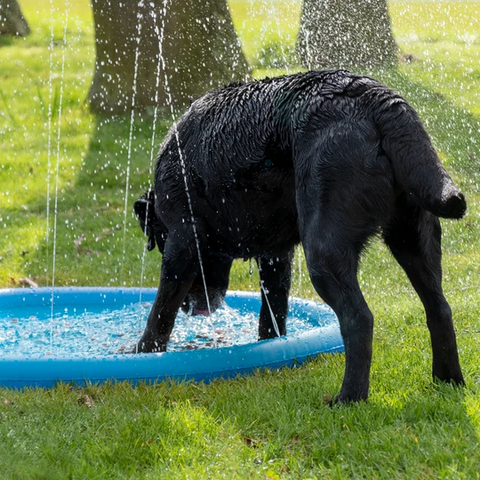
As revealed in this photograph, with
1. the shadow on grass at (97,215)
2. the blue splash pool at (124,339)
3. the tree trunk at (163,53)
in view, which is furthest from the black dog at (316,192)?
the tree trunk at (163,53)

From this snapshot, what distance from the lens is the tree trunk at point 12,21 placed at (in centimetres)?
1509

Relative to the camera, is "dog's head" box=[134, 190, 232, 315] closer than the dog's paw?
No

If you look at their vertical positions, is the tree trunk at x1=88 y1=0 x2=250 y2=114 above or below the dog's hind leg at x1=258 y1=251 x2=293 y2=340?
above

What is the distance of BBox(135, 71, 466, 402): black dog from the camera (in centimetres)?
330

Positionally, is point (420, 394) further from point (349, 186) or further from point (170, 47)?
point (170, 47)

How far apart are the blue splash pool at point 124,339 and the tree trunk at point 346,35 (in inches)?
304

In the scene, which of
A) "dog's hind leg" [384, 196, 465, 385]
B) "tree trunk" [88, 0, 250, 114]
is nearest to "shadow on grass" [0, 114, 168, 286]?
"tree trunk" [88, 0, 250, 114]

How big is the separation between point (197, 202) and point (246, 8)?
13.8 metres

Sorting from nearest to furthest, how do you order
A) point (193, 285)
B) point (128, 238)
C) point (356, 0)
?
point (193, 285), point (128, 238), point (356, 0)

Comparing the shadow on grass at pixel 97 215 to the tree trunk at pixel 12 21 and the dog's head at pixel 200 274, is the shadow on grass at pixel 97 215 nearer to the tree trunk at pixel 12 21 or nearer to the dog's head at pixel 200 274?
the dog's head at pixel 200 274

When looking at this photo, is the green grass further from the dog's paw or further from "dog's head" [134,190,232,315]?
"dog's head" [134,190,232,315]

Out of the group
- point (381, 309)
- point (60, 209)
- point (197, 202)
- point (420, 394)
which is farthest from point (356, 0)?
point (420, 394)

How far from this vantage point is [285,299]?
478 cm

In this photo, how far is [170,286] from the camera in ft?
14.3
